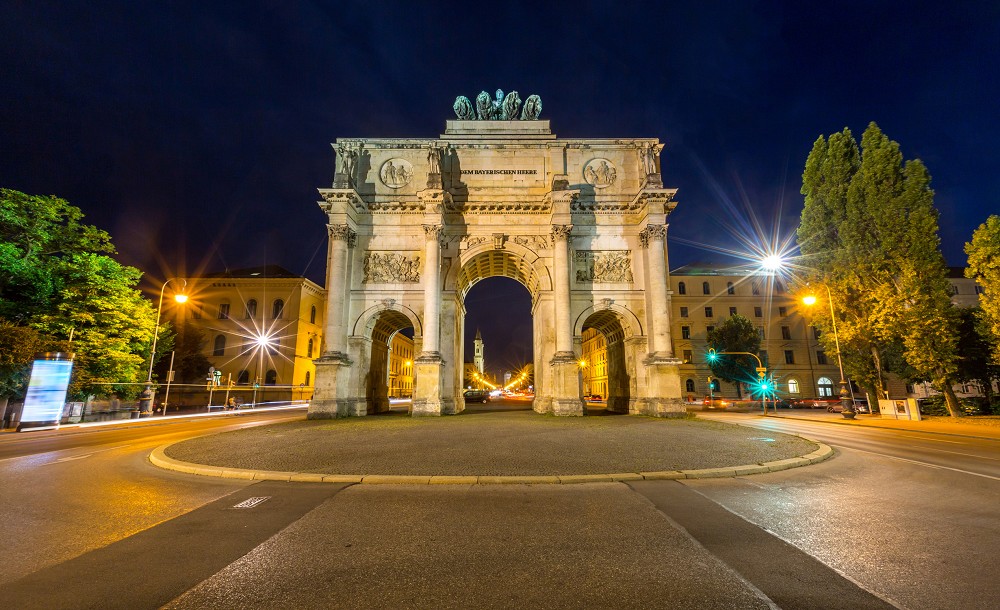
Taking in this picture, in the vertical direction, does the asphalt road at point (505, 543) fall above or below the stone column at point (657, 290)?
below

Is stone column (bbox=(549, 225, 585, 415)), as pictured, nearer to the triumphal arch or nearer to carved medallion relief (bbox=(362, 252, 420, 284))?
the triumphal arch

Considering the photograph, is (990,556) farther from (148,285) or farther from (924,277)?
(148,285)

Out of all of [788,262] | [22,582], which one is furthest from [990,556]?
[788,262]

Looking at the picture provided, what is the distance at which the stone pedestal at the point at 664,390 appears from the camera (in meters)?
21.6

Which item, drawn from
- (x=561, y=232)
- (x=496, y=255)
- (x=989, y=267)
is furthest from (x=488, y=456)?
(x=989, y=267)

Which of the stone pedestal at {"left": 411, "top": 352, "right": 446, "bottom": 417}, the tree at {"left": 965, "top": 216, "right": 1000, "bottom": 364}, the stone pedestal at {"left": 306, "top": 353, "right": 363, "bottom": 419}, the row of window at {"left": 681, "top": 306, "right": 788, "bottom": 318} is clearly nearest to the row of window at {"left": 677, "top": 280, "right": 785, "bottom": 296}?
the row of window at {"left": 681, "top": 306, "right": 788, "bottom": 318}

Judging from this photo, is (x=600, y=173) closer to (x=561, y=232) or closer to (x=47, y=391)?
(x=561, y=232)

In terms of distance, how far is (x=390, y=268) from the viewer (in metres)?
25.3

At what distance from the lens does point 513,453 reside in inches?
379

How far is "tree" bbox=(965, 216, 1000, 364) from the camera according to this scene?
71.6ft

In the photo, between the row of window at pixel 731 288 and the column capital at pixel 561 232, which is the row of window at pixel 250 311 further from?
the row of window at pixel 731 288

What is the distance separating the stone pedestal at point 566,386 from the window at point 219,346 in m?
45.8

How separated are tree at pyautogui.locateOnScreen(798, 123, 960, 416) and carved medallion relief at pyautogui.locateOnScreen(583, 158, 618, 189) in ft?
51.7

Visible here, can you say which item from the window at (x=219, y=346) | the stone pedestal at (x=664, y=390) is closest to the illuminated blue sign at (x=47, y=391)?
the stone pedestal at (x=664, y=390)
